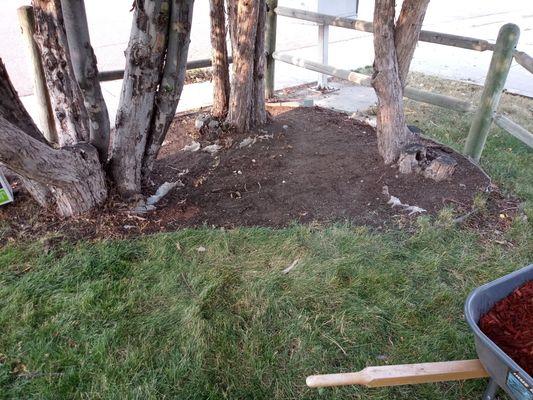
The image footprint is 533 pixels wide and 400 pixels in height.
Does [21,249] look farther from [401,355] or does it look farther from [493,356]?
[493,356]

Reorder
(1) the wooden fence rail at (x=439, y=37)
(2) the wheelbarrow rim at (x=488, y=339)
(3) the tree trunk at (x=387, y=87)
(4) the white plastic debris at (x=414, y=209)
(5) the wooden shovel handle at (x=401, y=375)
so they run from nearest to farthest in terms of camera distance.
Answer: (2) the wheelbarrow rim at (x=488, y=339)
(5) the wooden shovel handle at (x=401, y=375)
(4) the white plastic debris at (x=414, y=209)
(3) the tree trunk at (x=387, y=87)
(1) the wooden fence rail at (x=439, y=37)

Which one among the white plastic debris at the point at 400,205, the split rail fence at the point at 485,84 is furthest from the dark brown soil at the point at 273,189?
the split rail fence at the point at 485,84

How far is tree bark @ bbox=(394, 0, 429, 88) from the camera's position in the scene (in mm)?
3723

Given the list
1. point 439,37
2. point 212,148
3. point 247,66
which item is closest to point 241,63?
point 247,66

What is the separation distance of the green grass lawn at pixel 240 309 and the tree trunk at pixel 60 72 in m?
0.99

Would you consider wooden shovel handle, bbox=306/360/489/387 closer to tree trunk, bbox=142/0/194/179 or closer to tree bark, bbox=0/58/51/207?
tree trunk, bbox=142/0/194/179

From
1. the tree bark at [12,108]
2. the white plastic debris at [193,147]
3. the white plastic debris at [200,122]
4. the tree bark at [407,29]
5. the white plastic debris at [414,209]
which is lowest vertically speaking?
the white plastic debris at [193,147]

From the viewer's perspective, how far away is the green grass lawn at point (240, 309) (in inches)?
89.5

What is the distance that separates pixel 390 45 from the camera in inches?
152

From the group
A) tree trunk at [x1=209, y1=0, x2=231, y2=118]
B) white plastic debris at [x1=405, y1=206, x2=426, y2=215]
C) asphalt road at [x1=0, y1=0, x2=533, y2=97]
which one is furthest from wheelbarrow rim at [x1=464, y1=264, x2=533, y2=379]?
asphalt road at [x1=0, y1=0, x2=533, y2=97]

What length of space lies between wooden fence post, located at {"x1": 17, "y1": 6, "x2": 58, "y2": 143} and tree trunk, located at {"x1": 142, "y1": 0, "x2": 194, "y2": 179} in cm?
165

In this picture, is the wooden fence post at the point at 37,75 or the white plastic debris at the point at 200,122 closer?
the wooden fence post at the point at 37,75

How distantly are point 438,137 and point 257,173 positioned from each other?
248 cm

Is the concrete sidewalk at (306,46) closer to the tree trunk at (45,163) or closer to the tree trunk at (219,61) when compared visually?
the tree trunk at (219,61)
